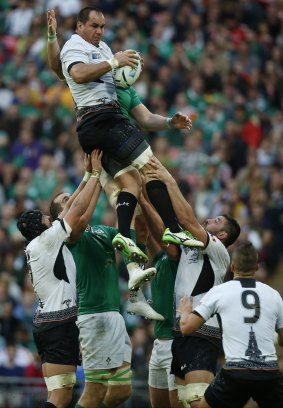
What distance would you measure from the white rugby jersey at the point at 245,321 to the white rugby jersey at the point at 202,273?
1267mm

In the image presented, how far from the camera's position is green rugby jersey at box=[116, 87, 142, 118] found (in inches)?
488

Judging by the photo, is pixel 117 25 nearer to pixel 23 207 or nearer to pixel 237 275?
pixel 23 207

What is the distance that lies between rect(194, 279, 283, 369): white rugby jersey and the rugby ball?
90.2 inches

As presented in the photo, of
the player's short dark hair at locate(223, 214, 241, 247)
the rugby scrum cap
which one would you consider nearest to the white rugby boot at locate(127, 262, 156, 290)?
the rugby scrum cap

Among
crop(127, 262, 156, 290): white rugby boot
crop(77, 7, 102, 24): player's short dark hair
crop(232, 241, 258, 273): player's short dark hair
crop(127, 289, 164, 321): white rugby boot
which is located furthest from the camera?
crop(127, 289, 164, 321): white rugby boot

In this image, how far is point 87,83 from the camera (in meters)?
11.9

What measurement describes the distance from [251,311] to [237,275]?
0.38 m

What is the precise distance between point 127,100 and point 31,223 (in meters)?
1.54

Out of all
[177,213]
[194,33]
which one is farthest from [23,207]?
[177,213]

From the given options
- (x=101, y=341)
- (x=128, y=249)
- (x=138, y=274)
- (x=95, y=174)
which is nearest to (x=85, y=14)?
(x=95, y=174)

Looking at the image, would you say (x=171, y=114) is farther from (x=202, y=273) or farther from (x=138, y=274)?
(x=138, y=274)

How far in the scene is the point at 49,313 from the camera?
12.4 meters

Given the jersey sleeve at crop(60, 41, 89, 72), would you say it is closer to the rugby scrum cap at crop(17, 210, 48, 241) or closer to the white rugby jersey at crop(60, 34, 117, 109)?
the white rugby jersey at crop(60, 34, 117, 109)

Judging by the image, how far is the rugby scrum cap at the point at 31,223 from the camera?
487 inches
